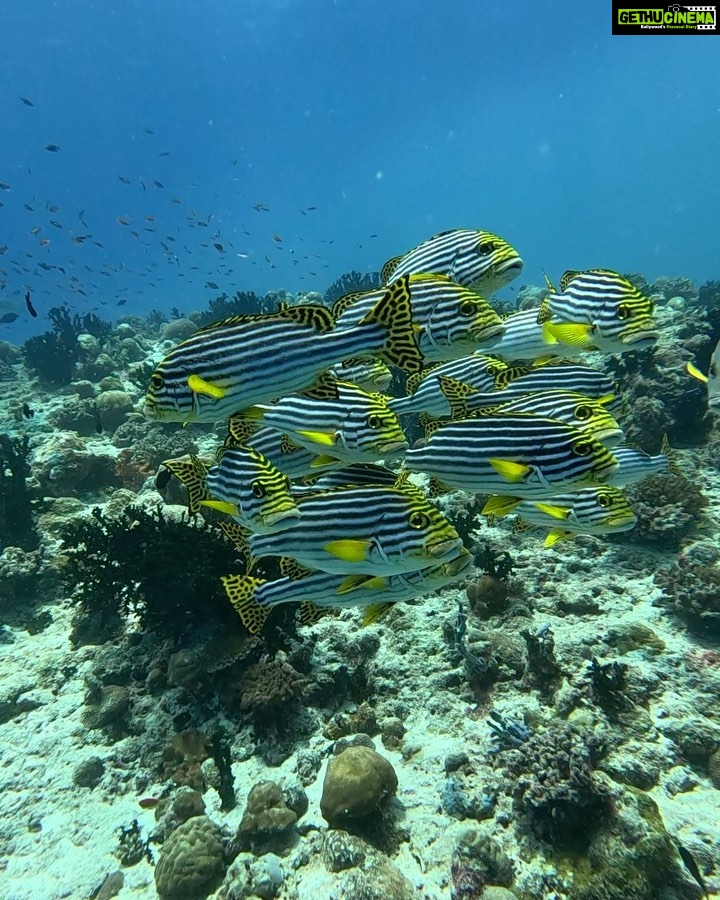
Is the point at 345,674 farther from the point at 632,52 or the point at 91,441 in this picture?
the point at 632,52

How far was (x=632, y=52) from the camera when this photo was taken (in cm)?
13062

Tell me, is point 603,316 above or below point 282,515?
above

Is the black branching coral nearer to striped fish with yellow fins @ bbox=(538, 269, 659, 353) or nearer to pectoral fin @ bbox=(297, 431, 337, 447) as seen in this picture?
pectoral fin @ bbox=(297, 431, 337, 447)

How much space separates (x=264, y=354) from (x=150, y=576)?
16.9 feet

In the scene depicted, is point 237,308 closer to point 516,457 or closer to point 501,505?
point 501,505

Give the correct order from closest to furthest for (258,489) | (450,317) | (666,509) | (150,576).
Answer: (258,489) < (450,317) < (150,576) < (666,509)

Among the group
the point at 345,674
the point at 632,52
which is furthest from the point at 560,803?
the point at 632,52

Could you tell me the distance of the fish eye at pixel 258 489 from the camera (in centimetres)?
336

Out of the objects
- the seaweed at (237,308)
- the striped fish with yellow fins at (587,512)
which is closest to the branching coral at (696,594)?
the striped fish with yellow fins at (587,512)

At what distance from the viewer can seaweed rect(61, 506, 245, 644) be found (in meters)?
6.82

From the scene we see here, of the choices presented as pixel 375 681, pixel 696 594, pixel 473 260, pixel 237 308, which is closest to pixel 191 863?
pixel 375 681

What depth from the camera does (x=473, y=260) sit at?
4.45m

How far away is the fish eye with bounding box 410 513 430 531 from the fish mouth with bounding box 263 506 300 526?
30.3 inches

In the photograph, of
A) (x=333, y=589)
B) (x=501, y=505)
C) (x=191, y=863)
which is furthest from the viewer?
(x=191, y=863)
